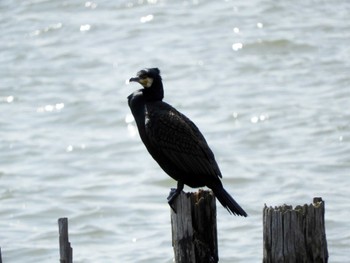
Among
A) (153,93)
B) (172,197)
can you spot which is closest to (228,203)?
(172,197)

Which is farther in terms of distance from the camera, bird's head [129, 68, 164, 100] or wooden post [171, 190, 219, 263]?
bird's head [129, 68, 164, 100]

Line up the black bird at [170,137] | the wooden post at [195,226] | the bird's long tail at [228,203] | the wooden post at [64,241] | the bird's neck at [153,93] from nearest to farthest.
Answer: the wooden post at [64,241] < the wooden post at [195,226] < the bird's long tail at [228,203] < the black bird at [170,137] < the bird's neck at [153,93]

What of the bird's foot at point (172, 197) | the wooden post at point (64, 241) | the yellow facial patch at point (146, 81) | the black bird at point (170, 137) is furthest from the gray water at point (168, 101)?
the wooden post at point (64, 241)

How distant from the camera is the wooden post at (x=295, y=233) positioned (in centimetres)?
631

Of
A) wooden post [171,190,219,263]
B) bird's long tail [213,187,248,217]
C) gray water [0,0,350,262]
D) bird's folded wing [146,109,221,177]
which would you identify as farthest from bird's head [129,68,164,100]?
gray water [0,0,350,262]

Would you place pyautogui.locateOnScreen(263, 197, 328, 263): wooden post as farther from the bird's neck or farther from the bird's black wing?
the bird's neck

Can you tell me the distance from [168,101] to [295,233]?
910cm

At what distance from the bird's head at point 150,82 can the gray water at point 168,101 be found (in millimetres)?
3744

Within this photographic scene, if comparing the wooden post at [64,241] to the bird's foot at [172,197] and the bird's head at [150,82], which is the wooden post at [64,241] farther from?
the bird's head at [150,82]

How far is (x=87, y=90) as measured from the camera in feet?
53.5

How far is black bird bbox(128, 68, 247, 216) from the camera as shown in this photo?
289 inches

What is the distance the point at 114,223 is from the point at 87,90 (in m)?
4.24

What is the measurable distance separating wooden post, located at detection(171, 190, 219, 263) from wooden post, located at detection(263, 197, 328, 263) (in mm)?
418

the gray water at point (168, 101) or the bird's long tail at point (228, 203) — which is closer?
the bird's long tail at point (228, 203)
